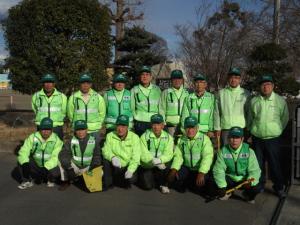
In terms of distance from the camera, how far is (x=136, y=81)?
15.1 metres

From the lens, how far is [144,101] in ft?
22.9

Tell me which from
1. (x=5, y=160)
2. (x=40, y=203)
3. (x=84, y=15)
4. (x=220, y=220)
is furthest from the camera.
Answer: (x=84, y=15)

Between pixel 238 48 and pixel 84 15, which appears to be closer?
pixel 84 15

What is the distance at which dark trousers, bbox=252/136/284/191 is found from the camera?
608cm

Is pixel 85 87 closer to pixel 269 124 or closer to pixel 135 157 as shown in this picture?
pixel 135 157

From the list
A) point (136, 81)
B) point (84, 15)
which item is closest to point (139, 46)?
point (136, 81)

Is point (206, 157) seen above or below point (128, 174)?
above

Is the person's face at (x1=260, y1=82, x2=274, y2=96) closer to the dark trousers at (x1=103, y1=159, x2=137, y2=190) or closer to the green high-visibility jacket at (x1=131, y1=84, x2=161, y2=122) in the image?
the green high-visibility jacket at (x1=131, y1=84, x2=161, y2=122)

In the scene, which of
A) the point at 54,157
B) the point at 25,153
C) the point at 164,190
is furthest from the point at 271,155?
the point at 25,153

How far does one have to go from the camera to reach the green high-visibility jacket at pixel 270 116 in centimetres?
601

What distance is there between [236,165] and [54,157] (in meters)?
2.68

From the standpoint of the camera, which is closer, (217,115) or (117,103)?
(217,115)

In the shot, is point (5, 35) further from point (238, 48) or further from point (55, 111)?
→ point (238, 48)

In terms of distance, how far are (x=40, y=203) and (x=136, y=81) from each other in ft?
31.5
